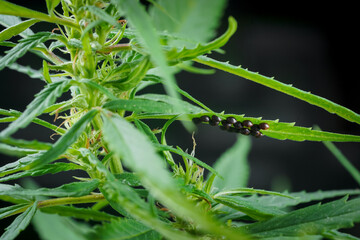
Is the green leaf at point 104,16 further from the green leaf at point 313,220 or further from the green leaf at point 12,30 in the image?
the green leaf at point 313,220

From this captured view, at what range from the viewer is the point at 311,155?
1.29 metres

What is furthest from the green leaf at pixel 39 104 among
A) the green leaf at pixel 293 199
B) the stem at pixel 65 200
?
the green leaf at pixel 293 199

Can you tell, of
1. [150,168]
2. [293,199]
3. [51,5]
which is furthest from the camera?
[293,199]

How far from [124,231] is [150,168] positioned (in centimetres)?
11

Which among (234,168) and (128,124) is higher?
(234,168)

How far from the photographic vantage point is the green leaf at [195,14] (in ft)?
0.71

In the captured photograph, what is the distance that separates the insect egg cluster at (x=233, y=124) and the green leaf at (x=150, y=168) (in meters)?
0.12

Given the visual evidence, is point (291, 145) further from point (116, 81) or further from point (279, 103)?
point (116, 81)

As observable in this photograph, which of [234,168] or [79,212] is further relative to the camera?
[234,168]

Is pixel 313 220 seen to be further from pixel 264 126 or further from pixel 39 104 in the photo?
pixel 39 104

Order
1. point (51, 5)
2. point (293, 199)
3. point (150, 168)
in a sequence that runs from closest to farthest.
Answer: point (150, 168)
point (51, 5)
point (293, 199)

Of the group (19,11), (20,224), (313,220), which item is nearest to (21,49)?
(19,11)

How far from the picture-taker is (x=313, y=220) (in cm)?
27

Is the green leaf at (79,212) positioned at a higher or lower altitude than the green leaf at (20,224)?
higher
